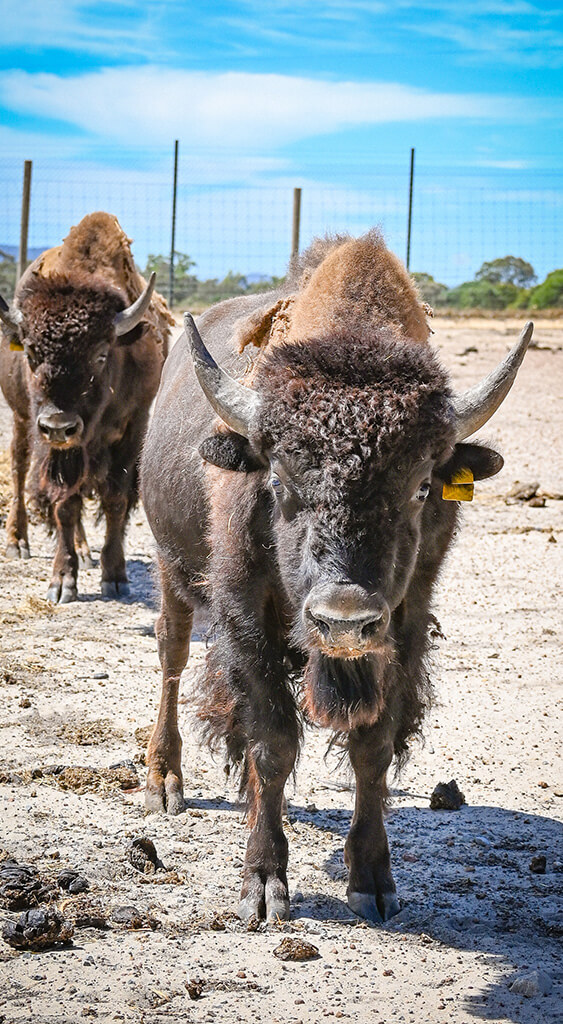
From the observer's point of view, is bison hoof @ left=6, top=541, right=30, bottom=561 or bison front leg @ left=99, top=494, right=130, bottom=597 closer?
bison front leg @ left=99, top=494, right=130, bottom=597

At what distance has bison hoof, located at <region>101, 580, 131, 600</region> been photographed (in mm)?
8531

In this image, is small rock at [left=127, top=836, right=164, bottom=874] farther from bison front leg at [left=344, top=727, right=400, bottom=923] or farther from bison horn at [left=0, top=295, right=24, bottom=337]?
bison horn at [left=0, top=295, right=24, bottom=337]

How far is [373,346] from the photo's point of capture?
11.4 feet

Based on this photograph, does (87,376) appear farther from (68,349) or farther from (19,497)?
(19,497)

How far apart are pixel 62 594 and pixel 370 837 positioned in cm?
467

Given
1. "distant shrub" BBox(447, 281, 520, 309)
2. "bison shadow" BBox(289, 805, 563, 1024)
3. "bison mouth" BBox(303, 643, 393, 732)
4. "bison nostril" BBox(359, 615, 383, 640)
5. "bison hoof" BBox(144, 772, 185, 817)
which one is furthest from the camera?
"distant shrub" BBox(447, 281, 520, 309)

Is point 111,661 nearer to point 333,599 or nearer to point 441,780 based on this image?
point 441,780

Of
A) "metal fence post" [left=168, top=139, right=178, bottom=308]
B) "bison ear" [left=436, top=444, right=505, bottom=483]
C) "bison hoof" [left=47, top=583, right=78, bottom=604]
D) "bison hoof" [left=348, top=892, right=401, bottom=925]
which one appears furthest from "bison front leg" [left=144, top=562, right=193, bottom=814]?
"metal fence post" [left=168, top=139, right=178, bottom=308]

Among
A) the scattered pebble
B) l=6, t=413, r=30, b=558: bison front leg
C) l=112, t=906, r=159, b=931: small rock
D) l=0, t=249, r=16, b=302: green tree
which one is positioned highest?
l=0, t=249, r=16, b=302: green tree

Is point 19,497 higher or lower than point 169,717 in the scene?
higher

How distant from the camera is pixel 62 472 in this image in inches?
330

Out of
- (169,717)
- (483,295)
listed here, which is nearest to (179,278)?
(483,295)

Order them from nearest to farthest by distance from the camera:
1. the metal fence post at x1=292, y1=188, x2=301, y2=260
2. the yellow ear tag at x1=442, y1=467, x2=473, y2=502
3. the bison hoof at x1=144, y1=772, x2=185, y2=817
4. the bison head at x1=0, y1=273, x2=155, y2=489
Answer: the yellow ear tag at x1=442, y1=467, x2=473, y2=502 < the bison hoof at x1=144, y1=772, x2=185, y2=817 < the bison head at x1=0, y1=273, x2=155, y2=489 < the metal fence post at x1=292, y1=188, x2=301, y2=260

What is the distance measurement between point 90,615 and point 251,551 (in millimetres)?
4354
